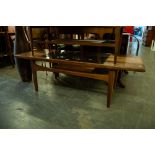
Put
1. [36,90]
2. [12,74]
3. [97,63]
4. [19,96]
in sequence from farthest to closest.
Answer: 1. [12,74]
2. [36,90]
3. [19,96]
4. [97,63]

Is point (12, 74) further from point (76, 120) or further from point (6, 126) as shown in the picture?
point (76, 120)

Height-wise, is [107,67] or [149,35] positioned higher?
→ [149,35]

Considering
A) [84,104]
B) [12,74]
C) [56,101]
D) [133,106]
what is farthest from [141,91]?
[12,74]

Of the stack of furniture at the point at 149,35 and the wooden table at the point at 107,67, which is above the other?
the stack of furniture at the point at 149,35

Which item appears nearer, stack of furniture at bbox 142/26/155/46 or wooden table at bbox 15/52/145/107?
wooden table at bbox 15/52/145/107

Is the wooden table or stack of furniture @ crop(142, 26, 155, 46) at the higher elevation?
stack of furniture @ crop(142, 26, 155, 46)

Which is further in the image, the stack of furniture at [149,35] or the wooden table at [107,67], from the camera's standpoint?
the stack of furniture at [149,35]

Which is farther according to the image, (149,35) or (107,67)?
(149,35)
